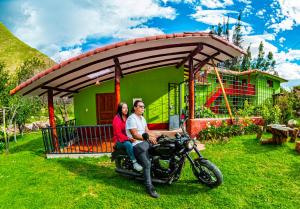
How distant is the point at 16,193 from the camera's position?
4.39 meters

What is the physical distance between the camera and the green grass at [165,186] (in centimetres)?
365

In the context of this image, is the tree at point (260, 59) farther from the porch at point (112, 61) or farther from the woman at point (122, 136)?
the woman at point (122, 136)

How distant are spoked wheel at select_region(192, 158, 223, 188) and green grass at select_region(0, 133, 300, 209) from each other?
0.16m

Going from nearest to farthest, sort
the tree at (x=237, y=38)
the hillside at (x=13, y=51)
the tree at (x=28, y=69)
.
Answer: the tree at (x=28, y=69), the tree at (x=237, y=38), the hillside at (x=13, y=51)

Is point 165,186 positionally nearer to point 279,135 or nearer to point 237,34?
point 279,135

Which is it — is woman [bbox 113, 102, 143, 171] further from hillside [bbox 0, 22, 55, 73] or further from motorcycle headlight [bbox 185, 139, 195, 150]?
hillside [bbox 0, 22, 55, 73]

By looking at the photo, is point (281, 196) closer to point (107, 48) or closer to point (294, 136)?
point (294, 136)

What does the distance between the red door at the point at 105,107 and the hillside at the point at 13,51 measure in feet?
247

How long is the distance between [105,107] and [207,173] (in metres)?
7.46

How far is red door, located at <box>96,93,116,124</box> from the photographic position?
1048cm

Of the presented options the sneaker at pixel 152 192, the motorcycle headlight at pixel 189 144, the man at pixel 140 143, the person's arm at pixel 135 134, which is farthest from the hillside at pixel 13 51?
the motorcycle headlight at pixel 189 144

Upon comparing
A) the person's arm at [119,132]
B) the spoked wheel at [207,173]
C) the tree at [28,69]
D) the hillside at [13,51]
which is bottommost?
the spoked wheel at [207,173]

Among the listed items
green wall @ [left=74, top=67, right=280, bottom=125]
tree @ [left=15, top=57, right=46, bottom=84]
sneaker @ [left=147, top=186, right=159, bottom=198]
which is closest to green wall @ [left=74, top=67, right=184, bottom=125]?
green wall @ [left=74, top=67, right=280, bottom=125]

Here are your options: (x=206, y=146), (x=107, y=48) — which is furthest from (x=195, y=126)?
(x=107, y=48)
